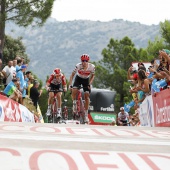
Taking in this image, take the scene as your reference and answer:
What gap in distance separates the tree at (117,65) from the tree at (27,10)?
25.7 meters

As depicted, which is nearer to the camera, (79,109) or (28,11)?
(79,109)

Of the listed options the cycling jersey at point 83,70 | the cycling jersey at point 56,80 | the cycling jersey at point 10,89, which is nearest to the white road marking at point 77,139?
the cycling jersey at point 83,70

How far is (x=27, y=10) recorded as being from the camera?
29766 millimetres

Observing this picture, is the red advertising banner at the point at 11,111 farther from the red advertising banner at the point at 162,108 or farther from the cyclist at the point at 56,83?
the red advertising banner at the point at 162,108

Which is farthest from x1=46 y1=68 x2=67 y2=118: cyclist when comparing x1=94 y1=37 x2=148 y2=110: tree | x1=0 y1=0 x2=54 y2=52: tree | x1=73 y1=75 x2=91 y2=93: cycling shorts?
x1=94 y1=37 x2=148 y2=110: tree

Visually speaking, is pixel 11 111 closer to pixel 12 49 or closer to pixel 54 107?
pixel 54 107

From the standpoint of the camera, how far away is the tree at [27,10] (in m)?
29.0

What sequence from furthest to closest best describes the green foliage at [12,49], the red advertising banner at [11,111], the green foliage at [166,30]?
1. the green foliage at [12,49]
2. the green foliage at [166,30]
3. the red advertising banner at [11,111]

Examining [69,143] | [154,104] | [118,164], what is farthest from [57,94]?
[118,164]

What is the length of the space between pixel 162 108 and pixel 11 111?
379cm

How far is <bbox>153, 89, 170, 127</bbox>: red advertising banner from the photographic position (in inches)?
339

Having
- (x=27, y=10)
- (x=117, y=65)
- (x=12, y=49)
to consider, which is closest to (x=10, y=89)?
(x=27, y=10)

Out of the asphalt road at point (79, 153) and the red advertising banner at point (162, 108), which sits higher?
the red advertising banner at point (162, 108)

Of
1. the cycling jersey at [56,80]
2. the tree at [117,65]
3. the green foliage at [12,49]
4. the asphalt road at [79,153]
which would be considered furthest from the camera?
the tree at [117,65]
